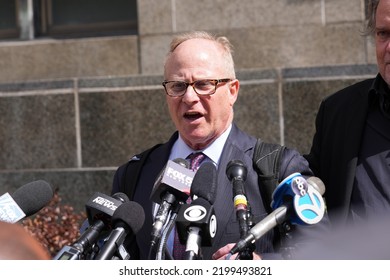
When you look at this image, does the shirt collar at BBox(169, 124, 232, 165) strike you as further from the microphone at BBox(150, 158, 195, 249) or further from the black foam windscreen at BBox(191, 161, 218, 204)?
the black foam windscreen at BBox(191, 161, 218, 204)

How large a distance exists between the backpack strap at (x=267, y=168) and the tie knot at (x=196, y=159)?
0.87 ft


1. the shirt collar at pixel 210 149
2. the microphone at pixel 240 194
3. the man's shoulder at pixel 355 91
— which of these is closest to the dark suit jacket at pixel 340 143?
the man's shoulder at pixel 355 91

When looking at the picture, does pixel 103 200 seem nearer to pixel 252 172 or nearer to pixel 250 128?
pixel 252 172

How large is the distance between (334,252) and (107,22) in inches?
288

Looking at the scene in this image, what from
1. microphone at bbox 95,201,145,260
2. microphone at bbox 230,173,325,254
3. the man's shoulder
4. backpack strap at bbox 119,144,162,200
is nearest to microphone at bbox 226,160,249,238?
microphone at bbox 230,173,325,254

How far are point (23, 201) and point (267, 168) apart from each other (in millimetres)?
1219

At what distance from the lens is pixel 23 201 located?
11.3 ft

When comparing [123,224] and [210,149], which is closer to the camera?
[123,224]

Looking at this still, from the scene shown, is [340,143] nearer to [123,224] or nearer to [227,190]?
[227,190]

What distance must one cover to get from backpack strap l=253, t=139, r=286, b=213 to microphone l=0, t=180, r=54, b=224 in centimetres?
103

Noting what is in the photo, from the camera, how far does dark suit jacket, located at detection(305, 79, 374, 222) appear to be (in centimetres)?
405

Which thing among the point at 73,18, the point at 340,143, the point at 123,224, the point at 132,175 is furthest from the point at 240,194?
the point at 73,18

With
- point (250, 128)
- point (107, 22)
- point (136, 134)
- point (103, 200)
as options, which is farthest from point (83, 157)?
point (103, 200)
